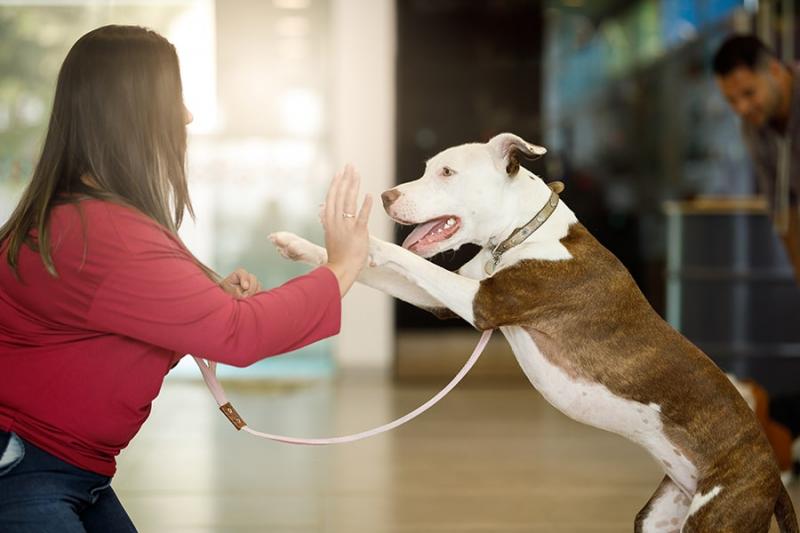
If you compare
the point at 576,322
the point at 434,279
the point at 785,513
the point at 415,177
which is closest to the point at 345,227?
the point at 434,279

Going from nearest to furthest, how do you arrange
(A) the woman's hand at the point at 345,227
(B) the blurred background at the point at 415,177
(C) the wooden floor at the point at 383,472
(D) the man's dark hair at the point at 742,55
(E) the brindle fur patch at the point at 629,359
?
(A) the woman's hand at the point at 345,227, (E) the brindle fur patch at the point at 629,359, (C) the wooden floor at the point at 383,472, (D) the man's dark hair at the point at 742,55, (B) the blurred background at the point at 415,177

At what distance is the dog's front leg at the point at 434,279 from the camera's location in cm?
213

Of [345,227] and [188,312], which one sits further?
[345,227]

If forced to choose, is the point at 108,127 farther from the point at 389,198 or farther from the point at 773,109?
the point at 773,109

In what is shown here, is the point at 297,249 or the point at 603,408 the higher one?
the point at 297,249

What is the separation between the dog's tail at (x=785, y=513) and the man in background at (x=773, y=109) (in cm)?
174

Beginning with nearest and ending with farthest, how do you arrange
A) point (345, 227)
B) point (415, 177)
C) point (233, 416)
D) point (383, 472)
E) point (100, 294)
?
1. point (100, 294)
2. point (345, 227)
3. point (233, 416)
4. point (383, 472)
5. point (415, 177)

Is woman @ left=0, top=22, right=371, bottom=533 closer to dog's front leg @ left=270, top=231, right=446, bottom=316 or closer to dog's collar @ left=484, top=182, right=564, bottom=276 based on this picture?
dog's front leg @ left=270, top=231, right=446, bottom=316

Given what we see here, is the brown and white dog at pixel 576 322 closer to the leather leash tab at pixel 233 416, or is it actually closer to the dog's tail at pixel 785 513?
the dog's tail at pixel 785 513

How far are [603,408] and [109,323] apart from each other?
1.05m

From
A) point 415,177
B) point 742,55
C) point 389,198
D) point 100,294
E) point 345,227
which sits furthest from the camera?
point 415,177

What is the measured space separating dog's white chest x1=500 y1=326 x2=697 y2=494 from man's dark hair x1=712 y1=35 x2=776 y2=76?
6.35ft

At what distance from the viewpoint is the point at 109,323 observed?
1748mm

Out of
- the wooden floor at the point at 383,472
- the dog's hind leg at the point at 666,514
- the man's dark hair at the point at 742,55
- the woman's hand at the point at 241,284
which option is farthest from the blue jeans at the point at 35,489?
the man's dark hair at the point at 742,55
